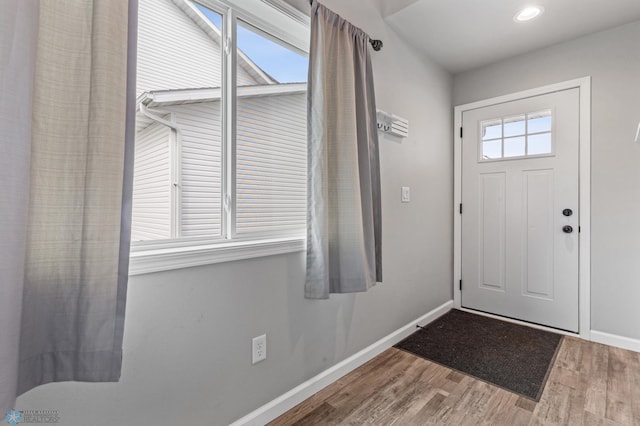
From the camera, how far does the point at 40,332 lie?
85 cm

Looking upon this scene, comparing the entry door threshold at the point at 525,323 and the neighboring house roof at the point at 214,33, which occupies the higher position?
the neighboring house roof at the point at 214,33

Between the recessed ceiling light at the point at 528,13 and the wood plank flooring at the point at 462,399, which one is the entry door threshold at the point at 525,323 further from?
the recessed ceiling light at the point at 528,13

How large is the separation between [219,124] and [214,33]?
422mm

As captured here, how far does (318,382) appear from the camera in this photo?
1.74 m

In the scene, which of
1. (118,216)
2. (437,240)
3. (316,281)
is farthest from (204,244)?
(437,240)

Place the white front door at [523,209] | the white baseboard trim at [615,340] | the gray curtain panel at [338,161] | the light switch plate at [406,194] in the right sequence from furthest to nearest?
the white front door at [523,209] < the light switch plate at [406,194] < the white baseboard trim at [615,340] < the gray curtain panel at [338,161]

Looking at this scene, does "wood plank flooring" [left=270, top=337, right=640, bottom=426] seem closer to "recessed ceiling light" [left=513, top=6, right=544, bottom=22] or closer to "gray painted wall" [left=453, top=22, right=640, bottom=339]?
"gray painted wall" [left=453, top=22, right=640, bottom=339]

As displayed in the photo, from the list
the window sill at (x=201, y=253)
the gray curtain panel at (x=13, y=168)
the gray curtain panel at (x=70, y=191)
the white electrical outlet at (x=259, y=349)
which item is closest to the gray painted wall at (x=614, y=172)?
the window sill at (x=201, y=253)

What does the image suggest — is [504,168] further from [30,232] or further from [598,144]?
[30,232]

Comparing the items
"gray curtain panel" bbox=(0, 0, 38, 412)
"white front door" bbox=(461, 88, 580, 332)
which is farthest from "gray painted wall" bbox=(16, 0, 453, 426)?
"white front door" bbox=(461, 88, 580, 332)

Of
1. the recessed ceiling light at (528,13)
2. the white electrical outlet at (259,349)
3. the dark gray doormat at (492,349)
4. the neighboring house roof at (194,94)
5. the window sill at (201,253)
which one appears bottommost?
the dark gray doormat at (492,349)

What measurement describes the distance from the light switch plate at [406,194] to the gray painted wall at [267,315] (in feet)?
0.19

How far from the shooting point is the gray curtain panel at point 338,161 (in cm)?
157

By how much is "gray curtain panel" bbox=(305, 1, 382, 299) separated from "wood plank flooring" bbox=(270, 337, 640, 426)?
1.98 feet
